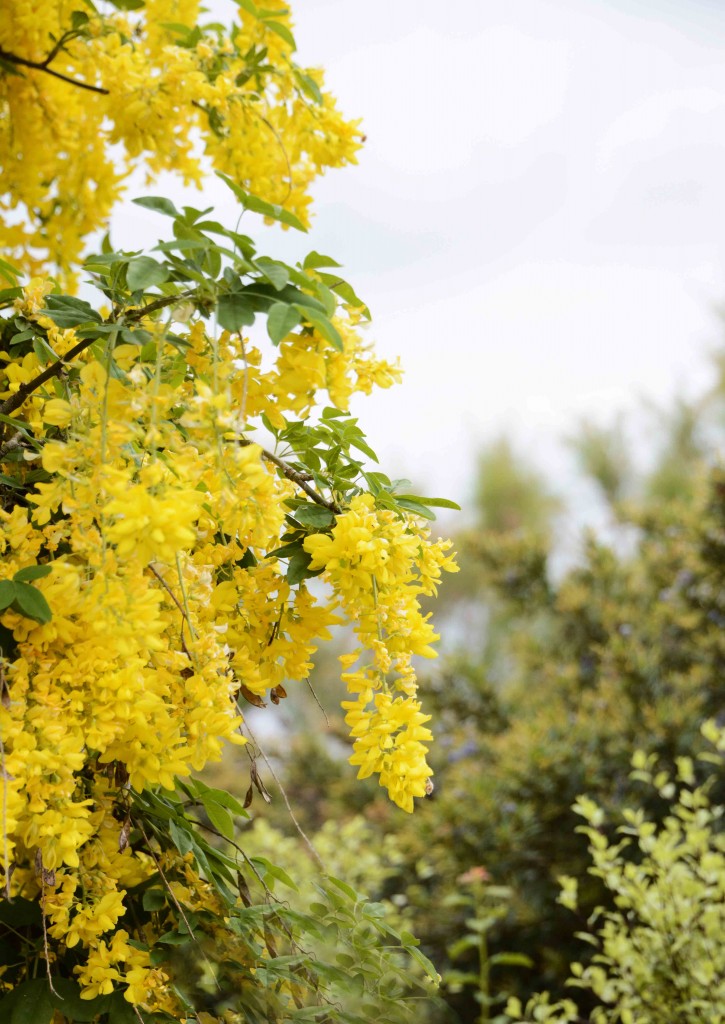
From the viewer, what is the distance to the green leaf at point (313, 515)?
0.93 meters

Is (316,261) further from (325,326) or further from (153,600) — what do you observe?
(153,600)

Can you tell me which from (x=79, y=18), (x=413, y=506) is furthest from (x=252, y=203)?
(x=79, y=18)

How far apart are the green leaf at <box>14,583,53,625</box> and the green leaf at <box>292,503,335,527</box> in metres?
0.26

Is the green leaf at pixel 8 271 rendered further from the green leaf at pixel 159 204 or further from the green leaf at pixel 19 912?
the green leaf at pixel 19 912

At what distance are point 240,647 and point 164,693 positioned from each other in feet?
0.48

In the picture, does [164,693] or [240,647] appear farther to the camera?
[240,647]

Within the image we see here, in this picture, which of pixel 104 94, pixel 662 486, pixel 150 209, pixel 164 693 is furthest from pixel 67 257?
pixel 662 486

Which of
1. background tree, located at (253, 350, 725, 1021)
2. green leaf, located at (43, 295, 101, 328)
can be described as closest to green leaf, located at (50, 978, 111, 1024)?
green leaf, located at (43, 295, 101, 328)

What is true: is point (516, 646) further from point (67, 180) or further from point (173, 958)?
point (173, 958)

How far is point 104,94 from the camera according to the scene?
1655mm

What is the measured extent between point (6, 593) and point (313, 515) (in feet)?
1.00

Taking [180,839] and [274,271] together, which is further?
[180,839]

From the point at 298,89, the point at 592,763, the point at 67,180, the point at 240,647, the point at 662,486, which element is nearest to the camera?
the point at 240,647

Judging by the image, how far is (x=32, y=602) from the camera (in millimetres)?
799
